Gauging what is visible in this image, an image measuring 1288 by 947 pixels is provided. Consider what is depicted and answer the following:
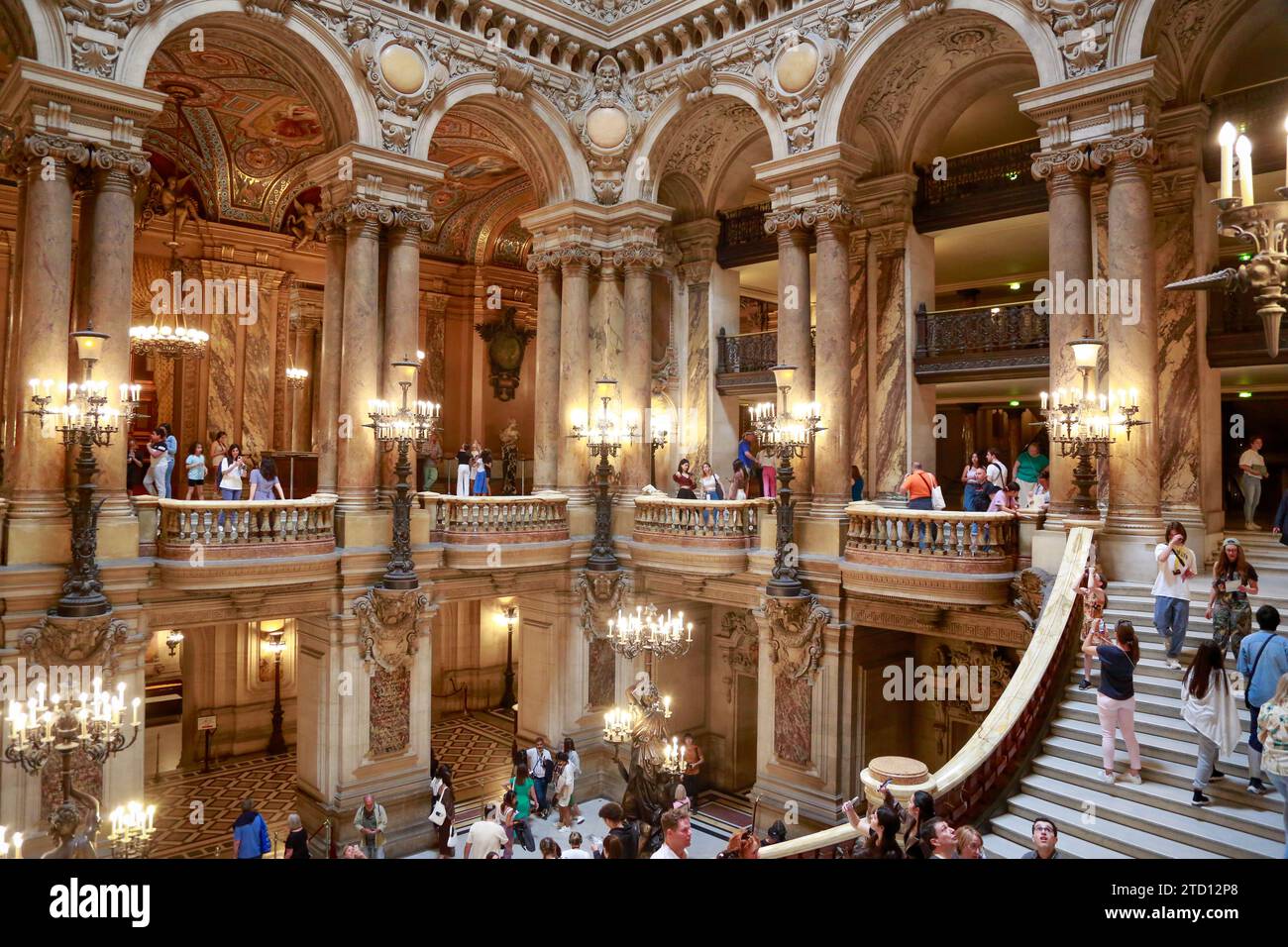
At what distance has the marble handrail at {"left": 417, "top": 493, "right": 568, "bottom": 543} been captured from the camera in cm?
1409

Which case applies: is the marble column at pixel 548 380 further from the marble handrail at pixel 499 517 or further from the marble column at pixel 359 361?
the marble column at pixel 359 361

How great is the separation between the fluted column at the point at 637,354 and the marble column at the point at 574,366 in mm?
662

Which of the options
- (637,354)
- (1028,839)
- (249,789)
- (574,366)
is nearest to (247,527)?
(574,366)

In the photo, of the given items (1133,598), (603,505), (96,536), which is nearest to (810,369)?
(603,505)

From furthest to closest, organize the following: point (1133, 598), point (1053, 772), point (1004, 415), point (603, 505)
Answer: point (1004, 415)
point (603, 505)
point (1133, 598)
point (1053, 772)

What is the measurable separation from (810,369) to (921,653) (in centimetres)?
506

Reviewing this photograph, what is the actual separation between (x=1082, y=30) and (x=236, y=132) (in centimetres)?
1539

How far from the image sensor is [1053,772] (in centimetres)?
752

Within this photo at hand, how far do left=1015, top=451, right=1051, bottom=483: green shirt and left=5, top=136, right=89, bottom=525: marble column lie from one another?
12621 mm

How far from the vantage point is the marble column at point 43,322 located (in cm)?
1062

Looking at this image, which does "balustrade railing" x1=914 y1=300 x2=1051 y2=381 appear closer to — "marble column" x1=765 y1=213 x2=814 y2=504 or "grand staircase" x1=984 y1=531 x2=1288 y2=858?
"marble column" x1=765 y1=213 x2=814 y2=504

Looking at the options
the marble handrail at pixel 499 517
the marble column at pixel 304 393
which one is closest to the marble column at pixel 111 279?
the marble handrail at pixel 499 517
